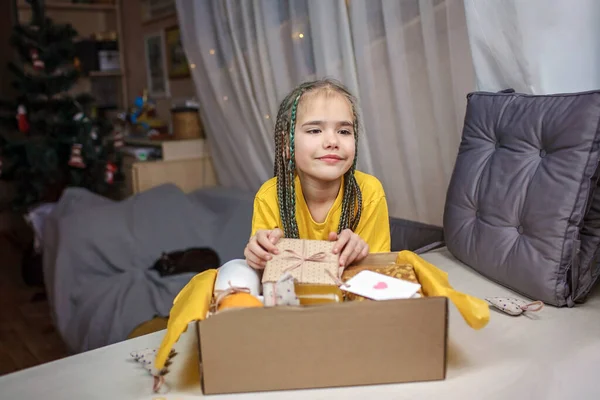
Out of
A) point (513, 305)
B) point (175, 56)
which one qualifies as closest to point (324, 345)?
point (513, 305)

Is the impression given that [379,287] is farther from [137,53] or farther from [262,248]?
[137,53]

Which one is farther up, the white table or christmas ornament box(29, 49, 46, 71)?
christmas ornament box(29, 49, 46, 71)

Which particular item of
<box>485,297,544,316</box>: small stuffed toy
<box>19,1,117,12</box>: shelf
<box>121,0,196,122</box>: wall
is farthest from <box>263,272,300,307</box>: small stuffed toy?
<box>19,1,117,12</box>: shelf

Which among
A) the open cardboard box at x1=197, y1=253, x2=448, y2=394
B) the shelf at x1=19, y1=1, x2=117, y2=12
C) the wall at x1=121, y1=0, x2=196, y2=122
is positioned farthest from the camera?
the shelf at x1=19, y1=1, x2=117, y2=12

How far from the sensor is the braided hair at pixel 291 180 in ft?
3.23

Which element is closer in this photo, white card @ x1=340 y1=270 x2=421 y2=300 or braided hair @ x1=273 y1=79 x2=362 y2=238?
white card @ x1=340 y1=270 x2=421 y2=300

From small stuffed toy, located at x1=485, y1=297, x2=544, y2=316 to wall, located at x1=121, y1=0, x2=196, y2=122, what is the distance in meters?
2.79

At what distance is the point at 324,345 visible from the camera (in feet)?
2.33

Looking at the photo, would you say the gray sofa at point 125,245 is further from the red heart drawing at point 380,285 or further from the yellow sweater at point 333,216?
the red heart drawing at point 380,285

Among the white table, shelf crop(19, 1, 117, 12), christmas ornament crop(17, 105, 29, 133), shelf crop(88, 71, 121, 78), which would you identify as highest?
shelf crop(19, 1, 117, 12)

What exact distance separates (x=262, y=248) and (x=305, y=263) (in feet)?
0.29

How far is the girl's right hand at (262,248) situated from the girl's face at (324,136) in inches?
5.1

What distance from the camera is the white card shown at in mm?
769

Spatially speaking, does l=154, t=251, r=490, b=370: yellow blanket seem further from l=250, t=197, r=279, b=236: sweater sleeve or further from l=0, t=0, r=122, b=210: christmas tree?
l=0, t=0, r=122, b=210: christmas tree
